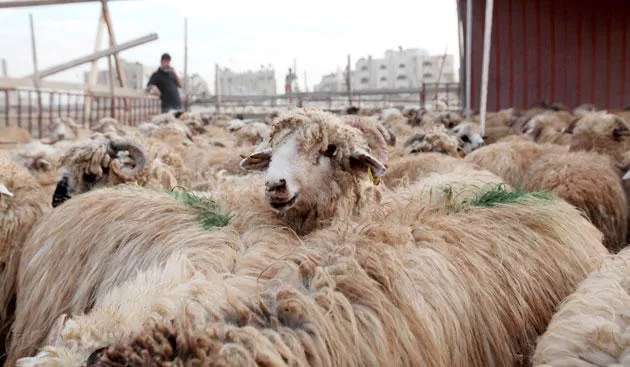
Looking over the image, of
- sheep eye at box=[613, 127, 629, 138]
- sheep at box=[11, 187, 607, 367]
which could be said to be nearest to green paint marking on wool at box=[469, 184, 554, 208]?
sheep at box=[11, 187, 607, 367]

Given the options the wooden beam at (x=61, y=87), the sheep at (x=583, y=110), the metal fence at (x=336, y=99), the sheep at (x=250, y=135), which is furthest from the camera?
the metal fence at (x=336, y=99)

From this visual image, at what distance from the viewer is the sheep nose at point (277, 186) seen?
3.22 metres

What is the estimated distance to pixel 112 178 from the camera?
4945 millimetres

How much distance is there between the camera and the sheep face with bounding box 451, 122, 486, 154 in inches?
354

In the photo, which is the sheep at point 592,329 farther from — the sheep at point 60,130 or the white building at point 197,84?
the white building at point 197,84

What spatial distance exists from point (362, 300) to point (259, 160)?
215 centimetres

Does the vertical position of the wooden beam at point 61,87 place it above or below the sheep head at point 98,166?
above

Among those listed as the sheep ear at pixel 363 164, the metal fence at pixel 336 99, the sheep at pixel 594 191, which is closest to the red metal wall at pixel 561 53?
the metal fence at pixel 336 99

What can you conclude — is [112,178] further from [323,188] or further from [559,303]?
[559,303]

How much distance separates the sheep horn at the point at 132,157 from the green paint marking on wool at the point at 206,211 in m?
1.35

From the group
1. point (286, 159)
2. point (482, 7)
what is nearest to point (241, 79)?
point (482, 7)

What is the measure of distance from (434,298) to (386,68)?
159ft

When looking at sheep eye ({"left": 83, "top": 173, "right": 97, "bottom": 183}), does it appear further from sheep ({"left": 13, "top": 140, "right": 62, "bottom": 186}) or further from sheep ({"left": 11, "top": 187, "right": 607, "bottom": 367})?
sheep ({"left": 11, "top": 187, "right": 607, "bottom": 367})

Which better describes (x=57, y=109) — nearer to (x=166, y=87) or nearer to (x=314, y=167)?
(x=166, y=87)
